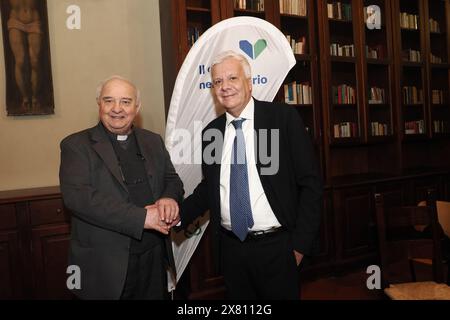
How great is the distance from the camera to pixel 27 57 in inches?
111

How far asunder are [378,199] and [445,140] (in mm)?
3309

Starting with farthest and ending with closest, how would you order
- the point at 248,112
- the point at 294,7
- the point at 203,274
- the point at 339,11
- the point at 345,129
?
1. the point at 345,129
2. the point at 339,11
3. the point at 294,7
4. the point at 203,274
5. the point at 248,112

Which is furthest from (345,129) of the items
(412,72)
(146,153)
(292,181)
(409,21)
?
(146,153)

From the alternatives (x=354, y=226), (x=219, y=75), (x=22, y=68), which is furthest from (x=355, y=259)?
(x=22, y=68)

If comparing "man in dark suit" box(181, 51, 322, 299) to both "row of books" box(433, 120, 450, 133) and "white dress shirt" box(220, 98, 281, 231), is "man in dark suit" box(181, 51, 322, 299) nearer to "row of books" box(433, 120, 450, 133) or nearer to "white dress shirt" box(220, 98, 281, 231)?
"white dress shirt" box(220, 98, 281, 231)

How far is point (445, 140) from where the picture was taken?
4758 millimetres

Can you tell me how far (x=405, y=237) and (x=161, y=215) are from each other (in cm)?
136

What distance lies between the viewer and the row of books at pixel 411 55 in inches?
171

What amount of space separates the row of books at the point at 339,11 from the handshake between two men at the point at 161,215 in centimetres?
278

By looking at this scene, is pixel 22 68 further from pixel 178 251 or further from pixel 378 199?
pixel 378 199

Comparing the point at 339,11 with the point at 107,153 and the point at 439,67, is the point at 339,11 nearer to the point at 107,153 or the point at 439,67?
the point at 439,67

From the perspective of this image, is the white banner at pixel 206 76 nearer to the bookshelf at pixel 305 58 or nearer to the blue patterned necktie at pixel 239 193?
the blue patterned necktie at pixel 239 193

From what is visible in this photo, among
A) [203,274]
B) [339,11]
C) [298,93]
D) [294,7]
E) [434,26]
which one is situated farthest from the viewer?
[434,26]

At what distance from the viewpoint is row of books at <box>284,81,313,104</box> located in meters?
3.49
